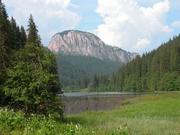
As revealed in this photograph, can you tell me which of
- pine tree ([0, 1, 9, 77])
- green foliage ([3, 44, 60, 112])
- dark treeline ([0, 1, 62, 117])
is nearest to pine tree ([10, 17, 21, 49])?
dark treeline ([0, 1, 62, 117])

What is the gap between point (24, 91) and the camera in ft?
141

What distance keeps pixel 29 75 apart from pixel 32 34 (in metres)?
7.53

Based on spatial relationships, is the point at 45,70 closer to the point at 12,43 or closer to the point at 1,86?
the point at 1,86

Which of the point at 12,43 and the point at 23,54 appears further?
the point at 12,43

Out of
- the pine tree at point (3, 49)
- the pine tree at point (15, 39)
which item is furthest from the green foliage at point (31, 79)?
the pine tree at point (15, 39)

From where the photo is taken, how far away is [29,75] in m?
44.7

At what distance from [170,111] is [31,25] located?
23.4 meters

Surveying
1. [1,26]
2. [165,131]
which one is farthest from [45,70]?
[165,131]

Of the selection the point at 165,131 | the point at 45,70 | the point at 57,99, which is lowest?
the point at 165,131

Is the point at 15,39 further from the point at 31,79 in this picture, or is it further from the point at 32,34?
the point at 31,79

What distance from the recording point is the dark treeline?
144ft

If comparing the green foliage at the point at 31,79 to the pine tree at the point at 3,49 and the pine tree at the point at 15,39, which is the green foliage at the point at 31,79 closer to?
the pine tree at the point at 3,49

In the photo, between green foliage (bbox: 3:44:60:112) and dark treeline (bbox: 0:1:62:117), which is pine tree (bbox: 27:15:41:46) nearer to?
dark treeline (bbox: 0:1:62:117)

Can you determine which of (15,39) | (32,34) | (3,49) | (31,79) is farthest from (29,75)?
(15,39)
